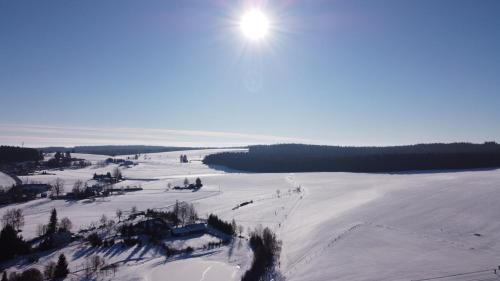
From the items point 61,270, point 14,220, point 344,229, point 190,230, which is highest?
point 14,220

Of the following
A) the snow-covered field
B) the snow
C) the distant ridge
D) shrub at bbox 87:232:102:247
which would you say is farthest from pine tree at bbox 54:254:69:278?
the distant ridge

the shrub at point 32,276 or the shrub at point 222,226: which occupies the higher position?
the shrub at point 222,226

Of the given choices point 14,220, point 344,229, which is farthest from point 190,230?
point 14,220

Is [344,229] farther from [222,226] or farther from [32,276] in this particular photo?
[32,276]

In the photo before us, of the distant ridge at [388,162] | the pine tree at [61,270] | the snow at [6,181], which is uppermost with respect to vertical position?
the distant ridge at [388,162]

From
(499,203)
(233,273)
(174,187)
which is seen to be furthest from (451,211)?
(174,187)

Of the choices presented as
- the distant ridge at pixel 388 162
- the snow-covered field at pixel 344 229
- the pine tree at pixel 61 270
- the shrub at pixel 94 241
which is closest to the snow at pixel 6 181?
the snow-covered field at pixel 344 229

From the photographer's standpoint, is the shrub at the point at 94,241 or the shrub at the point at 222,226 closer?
the shrub at the point at 94,241

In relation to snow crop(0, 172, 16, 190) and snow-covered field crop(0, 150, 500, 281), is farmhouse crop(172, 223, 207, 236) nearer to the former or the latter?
snow-covered field crop(0, 150, 500, 281)

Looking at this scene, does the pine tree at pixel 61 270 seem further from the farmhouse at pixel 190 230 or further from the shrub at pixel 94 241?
the farmhouse at pixel 190 230
